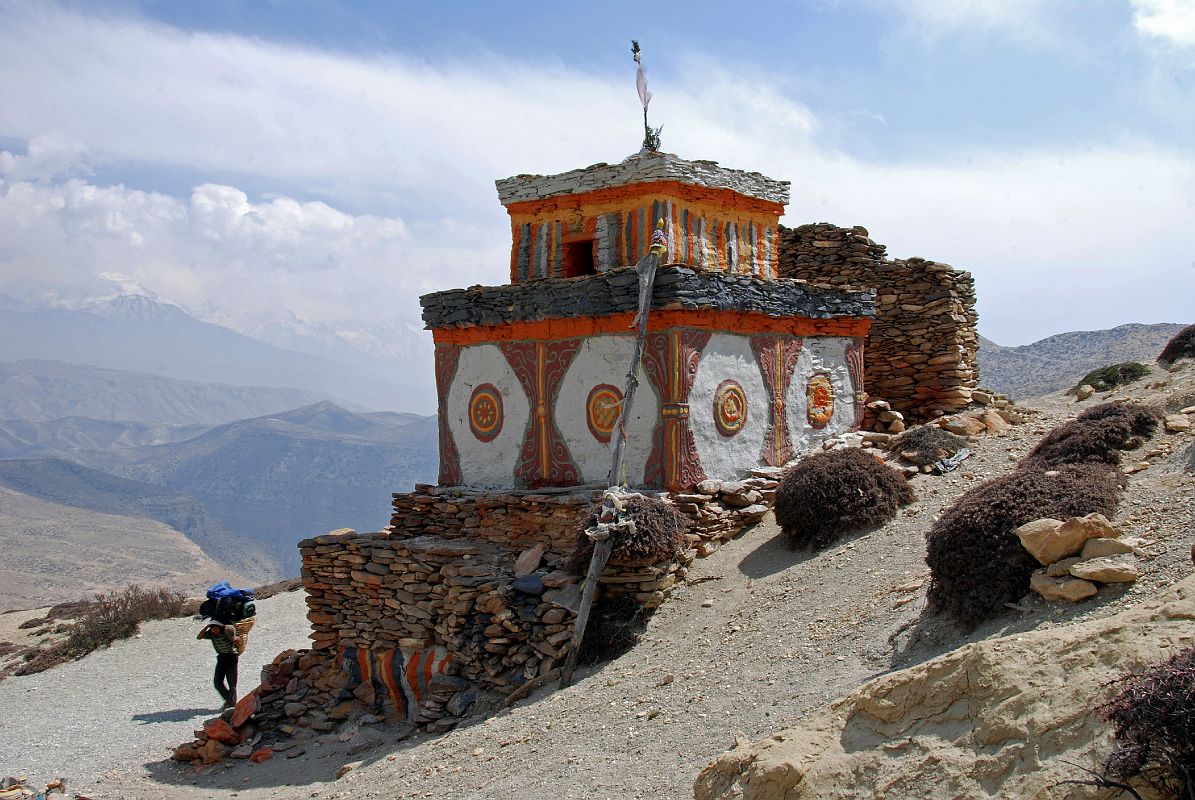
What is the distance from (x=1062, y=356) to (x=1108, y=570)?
49.8 m

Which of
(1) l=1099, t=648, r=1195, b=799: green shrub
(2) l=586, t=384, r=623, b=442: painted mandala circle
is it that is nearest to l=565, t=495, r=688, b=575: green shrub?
(2) l=586, t=384, r=623, b=442: painted mandala circle

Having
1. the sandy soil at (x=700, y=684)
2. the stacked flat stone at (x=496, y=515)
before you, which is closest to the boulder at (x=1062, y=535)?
the sandy soil at (x=700, y=684)

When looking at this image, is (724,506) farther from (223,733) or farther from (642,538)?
(223,733)

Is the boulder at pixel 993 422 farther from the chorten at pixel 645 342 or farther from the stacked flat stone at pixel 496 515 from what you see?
the stacked flat stone at pixel 496 515

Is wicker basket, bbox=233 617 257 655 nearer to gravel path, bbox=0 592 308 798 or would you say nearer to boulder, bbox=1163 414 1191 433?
gravel path, bbox=0 592 308 798

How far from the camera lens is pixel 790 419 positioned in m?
15.1

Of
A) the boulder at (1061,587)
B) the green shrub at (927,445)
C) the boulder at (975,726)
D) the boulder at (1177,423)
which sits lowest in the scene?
the boulder at (975,726)

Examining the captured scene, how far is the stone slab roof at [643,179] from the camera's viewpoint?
14.9 meters

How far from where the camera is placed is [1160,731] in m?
4.99

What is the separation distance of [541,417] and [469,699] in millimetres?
4197

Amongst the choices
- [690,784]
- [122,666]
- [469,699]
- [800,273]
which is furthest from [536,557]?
[122,666]

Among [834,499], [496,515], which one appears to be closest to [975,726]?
[834,499]

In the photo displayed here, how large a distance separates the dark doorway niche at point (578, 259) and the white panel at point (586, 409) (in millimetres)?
2058

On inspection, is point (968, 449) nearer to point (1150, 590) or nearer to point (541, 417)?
point (541, 417)
